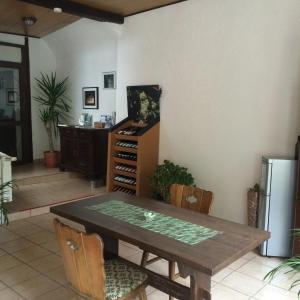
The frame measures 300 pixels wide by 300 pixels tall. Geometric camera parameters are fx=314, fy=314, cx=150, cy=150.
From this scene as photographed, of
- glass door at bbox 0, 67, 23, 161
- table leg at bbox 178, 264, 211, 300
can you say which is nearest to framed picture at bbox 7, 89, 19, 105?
glass door at bbox 0, 67, 23, 161

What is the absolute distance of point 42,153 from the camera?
6840 millimetres

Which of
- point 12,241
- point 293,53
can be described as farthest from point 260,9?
point 12,241

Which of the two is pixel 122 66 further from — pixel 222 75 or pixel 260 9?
pixel 260 9

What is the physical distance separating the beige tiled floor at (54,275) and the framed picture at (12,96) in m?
3.48

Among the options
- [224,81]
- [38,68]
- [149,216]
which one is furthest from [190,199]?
[38,68]

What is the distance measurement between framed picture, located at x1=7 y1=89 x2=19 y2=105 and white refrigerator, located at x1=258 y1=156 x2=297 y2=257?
5.12 metres

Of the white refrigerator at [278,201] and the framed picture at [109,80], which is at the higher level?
the framed picture at [109,80]

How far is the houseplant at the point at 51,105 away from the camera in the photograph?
626 cm

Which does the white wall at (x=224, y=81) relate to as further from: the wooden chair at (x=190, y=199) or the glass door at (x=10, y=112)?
the glass door at (x=10, y=112)

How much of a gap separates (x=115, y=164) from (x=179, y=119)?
117 centimetres

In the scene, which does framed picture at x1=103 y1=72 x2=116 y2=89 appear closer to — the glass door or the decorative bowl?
the glass door

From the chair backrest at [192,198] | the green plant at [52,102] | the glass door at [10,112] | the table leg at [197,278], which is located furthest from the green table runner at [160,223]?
the glass door at [10,112]

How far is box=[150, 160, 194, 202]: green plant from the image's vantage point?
3797 millimetres

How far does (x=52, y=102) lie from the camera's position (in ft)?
20.6
